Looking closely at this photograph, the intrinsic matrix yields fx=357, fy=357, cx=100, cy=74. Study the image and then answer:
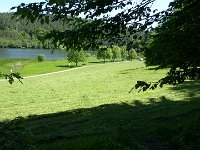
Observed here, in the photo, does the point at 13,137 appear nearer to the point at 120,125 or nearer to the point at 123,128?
the point at 123,128

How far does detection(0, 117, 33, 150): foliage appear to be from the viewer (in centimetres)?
435

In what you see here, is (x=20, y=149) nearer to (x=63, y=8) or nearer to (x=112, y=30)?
(x=63, y=8)

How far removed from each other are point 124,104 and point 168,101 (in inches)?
88.2

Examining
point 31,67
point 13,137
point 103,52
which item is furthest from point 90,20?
point 31,67

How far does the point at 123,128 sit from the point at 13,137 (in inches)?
179

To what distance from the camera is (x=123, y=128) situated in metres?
8.72

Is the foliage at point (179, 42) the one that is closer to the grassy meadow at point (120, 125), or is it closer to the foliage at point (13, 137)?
the grassy meadow at point (120, 125)

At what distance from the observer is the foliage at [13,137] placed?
4.35 metres

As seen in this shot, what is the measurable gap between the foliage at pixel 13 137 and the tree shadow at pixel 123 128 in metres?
2.11

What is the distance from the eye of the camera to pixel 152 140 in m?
9.65

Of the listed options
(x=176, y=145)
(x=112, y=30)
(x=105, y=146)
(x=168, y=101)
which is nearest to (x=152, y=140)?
(x=176, y=145)

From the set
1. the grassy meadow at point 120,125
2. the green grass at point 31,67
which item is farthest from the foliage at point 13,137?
the green grass at point 31,67

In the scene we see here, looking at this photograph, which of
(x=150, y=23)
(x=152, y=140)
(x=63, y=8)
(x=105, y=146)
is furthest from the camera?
(x=152, y=140)

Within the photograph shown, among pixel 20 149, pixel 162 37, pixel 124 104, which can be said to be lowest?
pixel 124 104
